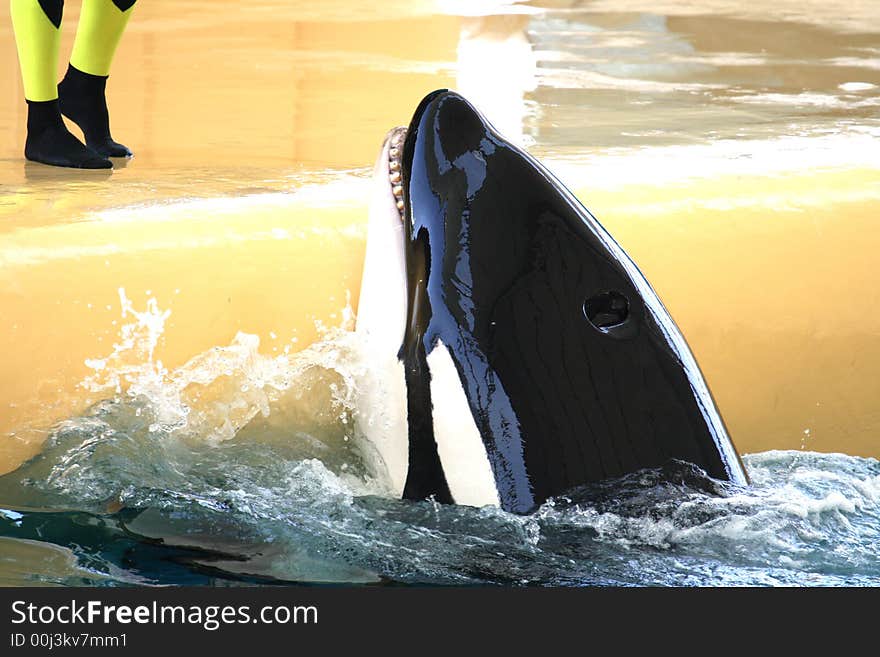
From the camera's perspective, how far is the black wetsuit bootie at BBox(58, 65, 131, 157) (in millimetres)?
4598

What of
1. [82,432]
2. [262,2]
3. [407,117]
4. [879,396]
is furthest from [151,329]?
[262,2]

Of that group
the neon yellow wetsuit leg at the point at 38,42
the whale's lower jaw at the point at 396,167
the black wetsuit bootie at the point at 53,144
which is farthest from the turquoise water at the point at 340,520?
the neon yellow wetsuit leg at the point at 38,42

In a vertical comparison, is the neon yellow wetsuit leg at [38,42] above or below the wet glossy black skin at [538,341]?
above

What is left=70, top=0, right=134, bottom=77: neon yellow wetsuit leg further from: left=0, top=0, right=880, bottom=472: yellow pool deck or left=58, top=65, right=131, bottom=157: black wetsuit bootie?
left=0, top=0, right=880, bottom=472: yellow pool deck

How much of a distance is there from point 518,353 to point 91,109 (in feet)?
8.88

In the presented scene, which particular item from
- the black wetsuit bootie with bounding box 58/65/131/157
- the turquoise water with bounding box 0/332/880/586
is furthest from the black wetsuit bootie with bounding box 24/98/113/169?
the turquoise water with bounding box 0/332/880/586

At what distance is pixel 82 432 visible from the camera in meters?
2.91

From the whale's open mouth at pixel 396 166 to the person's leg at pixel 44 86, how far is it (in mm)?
1672

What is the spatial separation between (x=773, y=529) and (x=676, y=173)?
1.68 m

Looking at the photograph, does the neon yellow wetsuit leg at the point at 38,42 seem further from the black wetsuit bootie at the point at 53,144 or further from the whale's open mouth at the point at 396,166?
the whale's open mouth at the point at 396,166

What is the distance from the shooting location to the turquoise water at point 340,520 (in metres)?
2.44

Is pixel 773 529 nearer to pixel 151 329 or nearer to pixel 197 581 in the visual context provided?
pixel 197 581

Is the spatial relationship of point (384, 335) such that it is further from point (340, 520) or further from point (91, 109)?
point (91, 109)

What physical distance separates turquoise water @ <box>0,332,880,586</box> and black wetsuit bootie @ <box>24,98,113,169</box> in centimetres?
145
